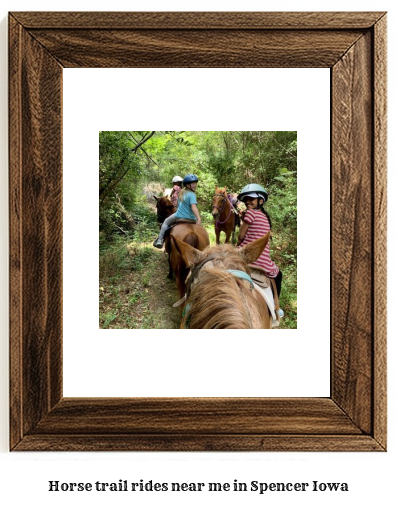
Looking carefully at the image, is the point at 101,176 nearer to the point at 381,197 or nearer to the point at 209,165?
the point at 209,165

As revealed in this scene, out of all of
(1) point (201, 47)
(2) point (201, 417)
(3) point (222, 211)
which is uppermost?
(1) point (201, 47)

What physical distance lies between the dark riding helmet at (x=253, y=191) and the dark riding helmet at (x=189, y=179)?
114mm

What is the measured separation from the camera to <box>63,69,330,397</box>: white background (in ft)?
3.59

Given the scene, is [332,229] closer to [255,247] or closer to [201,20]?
[255,247]

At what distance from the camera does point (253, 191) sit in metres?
1.12

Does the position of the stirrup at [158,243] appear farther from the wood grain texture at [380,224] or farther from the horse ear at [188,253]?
the wood grain texture at [380,224]

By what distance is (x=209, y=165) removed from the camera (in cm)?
112

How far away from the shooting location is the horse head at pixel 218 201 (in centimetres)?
110

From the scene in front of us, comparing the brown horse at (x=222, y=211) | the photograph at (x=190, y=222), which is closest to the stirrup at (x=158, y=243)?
the photograph at (x=190, y=222)

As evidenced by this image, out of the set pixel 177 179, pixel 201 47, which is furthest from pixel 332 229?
pixel 201 47
